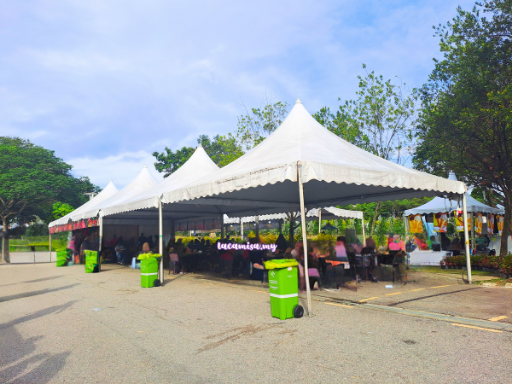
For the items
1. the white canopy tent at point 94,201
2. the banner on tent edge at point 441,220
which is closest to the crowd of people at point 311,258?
the banner on tent edge at point 441,220

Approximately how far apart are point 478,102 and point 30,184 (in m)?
44.0

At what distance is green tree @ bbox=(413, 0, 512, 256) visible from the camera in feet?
46.2

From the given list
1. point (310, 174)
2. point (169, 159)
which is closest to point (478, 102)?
point (310, 174)

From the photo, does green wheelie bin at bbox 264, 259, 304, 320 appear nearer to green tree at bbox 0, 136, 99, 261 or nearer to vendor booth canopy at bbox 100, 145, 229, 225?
vendor booth canopy at bbox 100, 145, 229, 225

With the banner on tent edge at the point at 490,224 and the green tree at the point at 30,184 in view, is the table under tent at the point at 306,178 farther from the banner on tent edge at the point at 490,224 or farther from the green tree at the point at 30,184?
the green tree at the point at 30,184

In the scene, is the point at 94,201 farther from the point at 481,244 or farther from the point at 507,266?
the point at 507,266

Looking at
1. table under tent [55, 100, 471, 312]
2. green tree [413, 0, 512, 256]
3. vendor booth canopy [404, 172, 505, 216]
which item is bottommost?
vendor booth canopy [404, 172, 505, 216]

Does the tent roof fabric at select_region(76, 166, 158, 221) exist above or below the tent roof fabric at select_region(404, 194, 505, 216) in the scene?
above

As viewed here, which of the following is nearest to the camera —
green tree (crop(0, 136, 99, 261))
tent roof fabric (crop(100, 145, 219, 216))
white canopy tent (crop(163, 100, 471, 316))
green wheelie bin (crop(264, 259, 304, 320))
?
green wheelie bin (crop(264, 259, 304, 320))

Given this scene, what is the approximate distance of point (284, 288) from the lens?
6.73 m

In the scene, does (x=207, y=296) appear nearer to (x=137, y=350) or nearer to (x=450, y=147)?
(x=137, y=350)

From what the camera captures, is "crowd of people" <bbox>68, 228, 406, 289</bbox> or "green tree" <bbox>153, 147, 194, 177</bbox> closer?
A: "crowd of people" <bbox>68, 228, 406, 289</bbox>

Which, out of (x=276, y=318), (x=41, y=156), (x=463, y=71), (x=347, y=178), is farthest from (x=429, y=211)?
(x=41, y=156)

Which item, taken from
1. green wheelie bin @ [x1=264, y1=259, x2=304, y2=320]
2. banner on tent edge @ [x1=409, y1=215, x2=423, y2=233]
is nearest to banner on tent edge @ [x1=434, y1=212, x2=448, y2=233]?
banner on tent edge @ [x1=409, y1=215, x2=423, y2=233]
